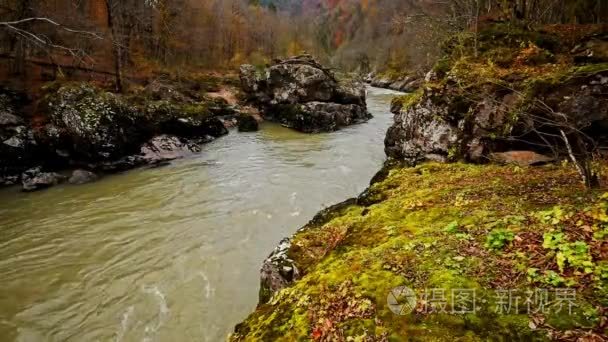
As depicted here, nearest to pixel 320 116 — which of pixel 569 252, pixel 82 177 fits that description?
pixel 82 177

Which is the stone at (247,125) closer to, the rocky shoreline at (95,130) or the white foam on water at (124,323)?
the rocky shoreline at (95,130)

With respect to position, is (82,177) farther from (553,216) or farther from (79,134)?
(553,216)

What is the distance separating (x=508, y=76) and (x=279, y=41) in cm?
6205

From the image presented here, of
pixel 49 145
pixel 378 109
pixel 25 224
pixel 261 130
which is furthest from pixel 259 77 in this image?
pixel 25 224

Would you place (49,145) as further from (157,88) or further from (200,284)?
(200,284)

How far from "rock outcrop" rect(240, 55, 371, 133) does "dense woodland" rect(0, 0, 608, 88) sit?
6515 mm

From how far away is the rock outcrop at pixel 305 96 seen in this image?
1048 inches

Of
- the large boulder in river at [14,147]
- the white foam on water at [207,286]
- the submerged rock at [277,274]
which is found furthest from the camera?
the large boulder in river at [14,147]

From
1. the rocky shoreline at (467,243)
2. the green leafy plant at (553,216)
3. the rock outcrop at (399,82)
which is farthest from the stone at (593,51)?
the rock outcrop at (399,82)

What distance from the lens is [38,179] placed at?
15219 millimetres

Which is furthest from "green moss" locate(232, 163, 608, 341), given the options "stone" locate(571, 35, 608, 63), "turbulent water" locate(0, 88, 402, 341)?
"stone" locate(571, 35, 608, 63)

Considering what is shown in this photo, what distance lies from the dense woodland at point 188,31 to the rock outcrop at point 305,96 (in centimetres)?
651

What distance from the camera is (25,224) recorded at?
11727mm

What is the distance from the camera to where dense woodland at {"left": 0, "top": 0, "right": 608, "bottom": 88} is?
1608 centimetres
